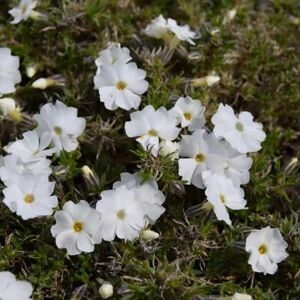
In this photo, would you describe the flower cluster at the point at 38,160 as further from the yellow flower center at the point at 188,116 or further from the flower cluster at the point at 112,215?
the yellow flower center at the point at 188,116

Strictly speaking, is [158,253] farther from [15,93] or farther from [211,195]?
[15,93]

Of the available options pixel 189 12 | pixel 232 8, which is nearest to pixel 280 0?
pixel 232 8

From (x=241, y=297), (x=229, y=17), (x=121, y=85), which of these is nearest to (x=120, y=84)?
(x=121, y=85)

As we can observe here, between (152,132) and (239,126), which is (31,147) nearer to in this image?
(152,132)

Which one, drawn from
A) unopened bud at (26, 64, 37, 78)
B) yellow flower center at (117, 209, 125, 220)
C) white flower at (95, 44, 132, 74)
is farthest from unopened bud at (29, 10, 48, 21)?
yellow flower center at (117, 209, 125, 220)

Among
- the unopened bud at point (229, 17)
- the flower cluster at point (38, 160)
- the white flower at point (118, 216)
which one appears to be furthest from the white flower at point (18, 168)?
the unopened bud at point (229, 17)
